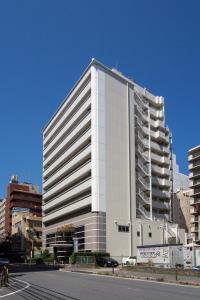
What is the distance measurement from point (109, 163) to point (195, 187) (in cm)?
4338

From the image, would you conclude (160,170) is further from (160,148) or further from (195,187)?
(195,187)

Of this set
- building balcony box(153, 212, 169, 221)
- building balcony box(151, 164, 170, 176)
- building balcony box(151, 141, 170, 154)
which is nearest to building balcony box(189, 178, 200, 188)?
building balcony box(151, 141, 170, 154)

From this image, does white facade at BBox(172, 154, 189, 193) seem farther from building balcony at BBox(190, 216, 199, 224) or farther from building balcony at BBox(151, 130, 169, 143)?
building balcony at BBox(151, 130, 169, 143)

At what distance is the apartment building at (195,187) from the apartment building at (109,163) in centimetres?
1751

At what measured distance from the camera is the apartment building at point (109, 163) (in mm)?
81750

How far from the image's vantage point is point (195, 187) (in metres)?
121

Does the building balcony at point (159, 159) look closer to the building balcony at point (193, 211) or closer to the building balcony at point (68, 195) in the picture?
the building balcony at point (68, 195)

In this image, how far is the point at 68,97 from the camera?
9906 centimetres

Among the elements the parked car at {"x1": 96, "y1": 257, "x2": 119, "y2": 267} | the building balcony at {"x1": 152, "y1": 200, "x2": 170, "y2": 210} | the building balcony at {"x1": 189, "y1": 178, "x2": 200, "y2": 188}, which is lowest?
the parked car at {"x1": 96, "y1": 257, "x2": 119, "y2": 267}

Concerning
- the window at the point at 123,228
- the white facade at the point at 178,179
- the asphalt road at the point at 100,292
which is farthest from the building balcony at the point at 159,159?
the asphalt road at the point at 100,292

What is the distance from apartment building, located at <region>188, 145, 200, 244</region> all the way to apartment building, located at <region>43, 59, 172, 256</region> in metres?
17.5

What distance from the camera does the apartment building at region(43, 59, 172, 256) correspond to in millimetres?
81750

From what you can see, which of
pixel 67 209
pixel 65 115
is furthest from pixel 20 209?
pixel 67 209

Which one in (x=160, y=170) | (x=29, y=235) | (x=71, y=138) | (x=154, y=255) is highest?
(x=71, y=138)
